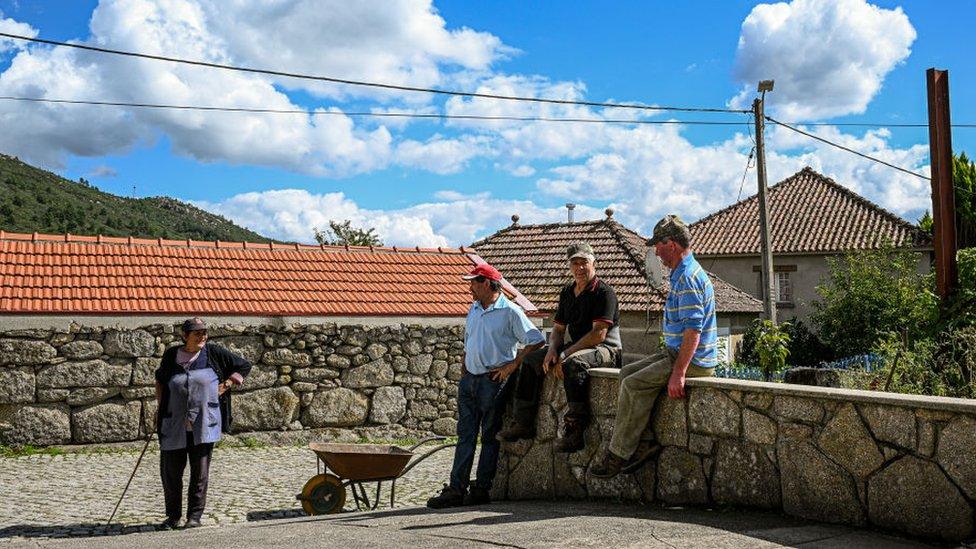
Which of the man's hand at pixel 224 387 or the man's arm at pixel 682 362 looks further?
the man's hand at pixel 224 387

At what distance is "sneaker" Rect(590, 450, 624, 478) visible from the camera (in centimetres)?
625

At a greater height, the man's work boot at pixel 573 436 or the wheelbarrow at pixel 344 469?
the man's work boot at pixel 573 436

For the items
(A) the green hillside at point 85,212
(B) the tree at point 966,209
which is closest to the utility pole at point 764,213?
(B) the tree at point 966,209

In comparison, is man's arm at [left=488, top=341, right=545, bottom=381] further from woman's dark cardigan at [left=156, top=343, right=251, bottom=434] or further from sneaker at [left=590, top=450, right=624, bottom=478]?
woman's dark cardigan at [left=156, top=343, right=251, bottom=434]

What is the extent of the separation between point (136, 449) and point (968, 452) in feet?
36.6

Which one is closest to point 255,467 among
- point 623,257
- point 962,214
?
point 623,257

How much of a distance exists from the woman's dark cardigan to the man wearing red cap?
1.88 m

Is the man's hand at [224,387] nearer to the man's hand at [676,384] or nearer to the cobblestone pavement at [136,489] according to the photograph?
the cobblestone pavement at [136,489]

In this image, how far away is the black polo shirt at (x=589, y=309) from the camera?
6.87 m

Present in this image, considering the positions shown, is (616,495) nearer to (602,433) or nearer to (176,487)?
(602,433)

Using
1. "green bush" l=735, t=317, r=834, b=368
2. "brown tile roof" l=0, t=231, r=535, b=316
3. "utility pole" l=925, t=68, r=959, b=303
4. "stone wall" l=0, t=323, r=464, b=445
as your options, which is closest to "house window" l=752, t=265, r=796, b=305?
"green bush" l=735, t=317, r=834, b=368

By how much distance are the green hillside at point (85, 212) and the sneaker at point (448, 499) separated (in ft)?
116

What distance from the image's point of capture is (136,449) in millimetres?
12812

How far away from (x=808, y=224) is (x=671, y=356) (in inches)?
1212
